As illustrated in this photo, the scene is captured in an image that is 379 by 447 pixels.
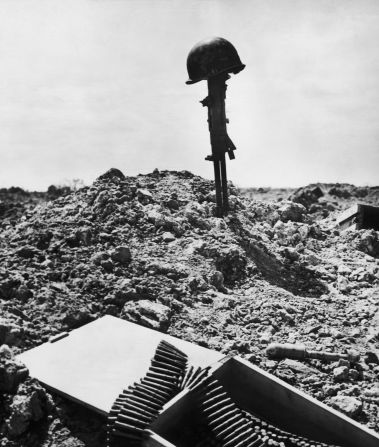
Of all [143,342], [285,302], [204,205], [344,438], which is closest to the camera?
[344,438]

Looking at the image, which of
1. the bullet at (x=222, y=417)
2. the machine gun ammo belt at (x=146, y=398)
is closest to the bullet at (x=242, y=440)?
the bullet at (x=222, y=417)

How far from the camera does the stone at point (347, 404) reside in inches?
166

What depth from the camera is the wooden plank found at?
3.82 meters

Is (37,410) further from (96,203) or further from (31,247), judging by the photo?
(96,203)

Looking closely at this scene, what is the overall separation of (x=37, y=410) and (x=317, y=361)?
3057mm

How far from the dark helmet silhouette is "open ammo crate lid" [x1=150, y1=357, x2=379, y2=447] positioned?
5.51 m

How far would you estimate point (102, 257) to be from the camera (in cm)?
706

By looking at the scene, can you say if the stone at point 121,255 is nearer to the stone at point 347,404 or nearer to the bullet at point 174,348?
the bullet at point 174,348

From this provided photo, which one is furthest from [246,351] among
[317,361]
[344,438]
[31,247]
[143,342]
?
[31,247]

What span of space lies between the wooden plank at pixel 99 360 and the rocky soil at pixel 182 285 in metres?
0.21

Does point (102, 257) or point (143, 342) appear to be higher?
point (102, 257)

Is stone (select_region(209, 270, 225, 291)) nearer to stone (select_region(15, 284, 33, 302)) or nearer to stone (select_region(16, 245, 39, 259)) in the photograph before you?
stone (select_region(15, 284, 33, 302))

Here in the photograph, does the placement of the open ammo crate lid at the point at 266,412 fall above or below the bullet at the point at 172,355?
below

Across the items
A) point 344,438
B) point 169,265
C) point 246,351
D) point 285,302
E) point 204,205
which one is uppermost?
point 204,205
